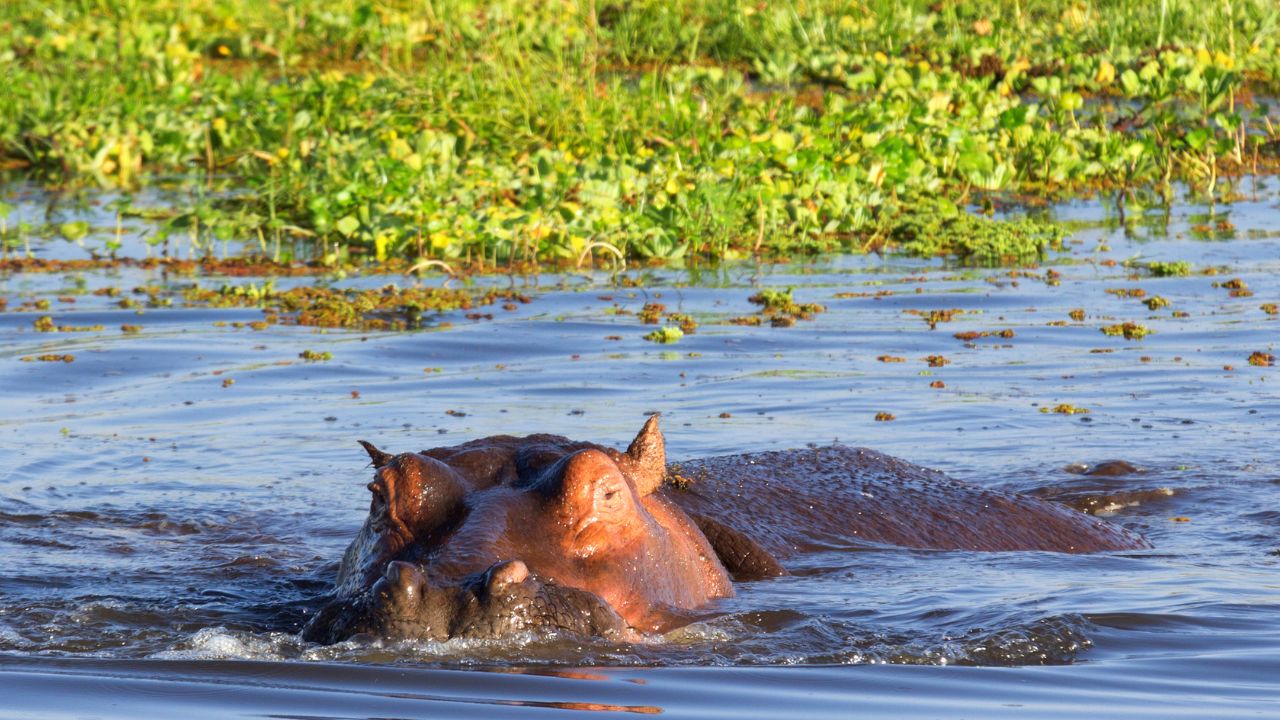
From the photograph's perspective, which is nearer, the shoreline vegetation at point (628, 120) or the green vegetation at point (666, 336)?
the green vegetation at point (666, 336)

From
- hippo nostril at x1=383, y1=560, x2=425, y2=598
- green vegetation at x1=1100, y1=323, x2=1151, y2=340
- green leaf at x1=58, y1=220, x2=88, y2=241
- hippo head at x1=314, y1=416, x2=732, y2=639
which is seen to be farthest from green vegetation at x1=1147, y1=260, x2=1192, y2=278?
hippo nostril at x1=383, y1=560, x2=425, y2=598

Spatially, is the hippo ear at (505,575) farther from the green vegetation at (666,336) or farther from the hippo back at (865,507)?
the green vegetation at (666,336)

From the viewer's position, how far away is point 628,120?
44.8 feet

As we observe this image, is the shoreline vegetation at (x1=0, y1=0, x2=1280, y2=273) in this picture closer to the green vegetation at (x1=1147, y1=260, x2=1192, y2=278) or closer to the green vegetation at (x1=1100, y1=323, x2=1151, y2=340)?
the green vegetation at (x1=1147, y1=260, x2=1192, y2=278)

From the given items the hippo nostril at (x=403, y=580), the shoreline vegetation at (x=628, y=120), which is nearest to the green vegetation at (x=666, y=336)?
the shoreline vegetation at (x=628, y=120)

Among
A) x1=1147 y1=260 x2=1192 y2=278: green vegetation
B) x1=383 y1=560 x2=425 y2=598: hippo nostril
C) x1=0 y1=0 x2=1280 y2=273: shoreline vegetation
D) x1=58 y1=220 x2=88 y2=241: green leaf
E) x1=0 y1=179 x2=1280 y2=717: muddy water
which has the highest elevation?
x1=0 y1=0 x2=1280 y2=273: shoreline vegetation

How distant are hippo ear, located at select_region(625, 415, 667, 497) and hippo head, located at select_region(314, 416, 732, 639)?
23 mm

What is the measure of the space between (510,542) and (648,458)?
2.26ft

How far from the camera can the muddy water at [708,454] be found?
170 inches

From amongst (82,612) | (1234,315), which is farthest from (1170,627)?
(1234,315)

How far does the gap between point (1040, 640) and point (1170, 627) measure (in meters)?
0.44

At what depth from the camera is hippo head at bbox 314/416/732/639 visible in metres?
4.07

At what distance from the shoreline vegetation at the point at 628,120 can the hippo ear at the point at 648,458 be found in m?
6.89

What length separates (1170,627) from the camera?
5.00 metres
